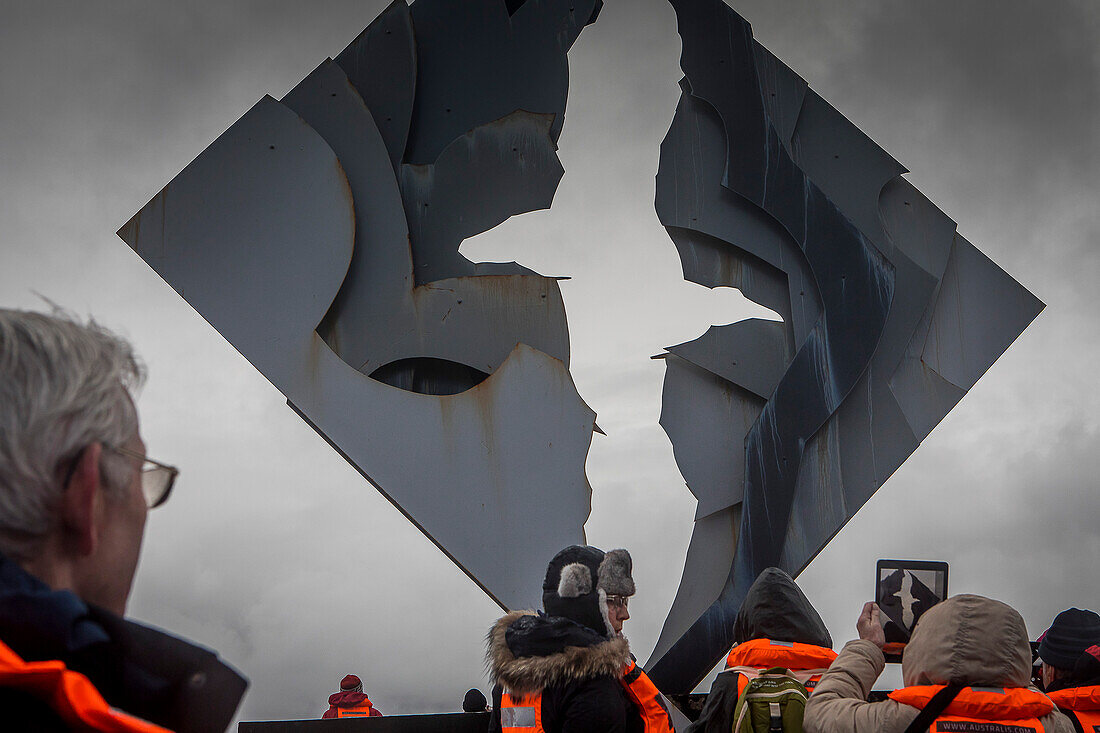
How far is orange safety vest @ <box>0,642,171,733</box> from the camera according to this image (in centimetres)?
70

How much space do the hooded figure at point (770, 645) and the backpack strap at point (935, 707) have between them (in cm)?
67

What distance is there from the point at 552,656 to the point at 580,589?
0.21 metres

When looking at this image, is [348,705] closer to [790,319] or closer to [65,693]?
[790,319]

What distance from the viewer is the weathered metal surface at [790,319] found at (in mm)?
4668

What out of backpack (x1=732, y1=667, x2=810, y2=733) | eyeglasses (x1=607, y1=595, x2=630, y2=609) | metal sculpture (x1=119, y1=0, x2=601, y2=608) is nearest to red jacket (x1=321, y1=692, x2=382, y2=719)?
metal sculpture (x1=119, y1=0, x2=601, y2=608)

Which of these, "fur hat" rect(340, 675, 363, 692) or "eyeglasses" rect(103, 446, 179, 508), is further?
"fur hat" rect(340, 675, 363, 692)

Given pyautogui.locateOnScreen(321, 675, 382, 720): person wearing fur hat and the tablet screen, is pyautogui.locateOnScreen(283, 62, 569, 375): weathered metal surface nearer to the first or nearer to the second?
pyautogui.locateOnScreen(321, 675, 382, 720): person wearing fur hat

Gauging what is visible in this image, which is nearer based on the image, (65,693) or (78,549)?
(65,693)

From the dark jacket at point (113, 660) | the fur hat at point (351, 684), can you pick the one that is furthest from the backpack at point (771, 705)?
the fur hat at point (351, 684)

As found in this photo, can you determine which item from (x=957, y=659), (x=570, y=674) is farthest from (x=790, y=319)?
(x=957, y=659)

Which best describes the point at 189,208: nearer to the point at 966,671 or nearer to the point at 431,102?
the point at 431,102

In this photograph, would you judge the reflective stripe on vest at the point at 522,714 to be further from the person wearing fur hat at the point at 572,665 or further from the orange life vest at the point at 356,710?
the orange life vest at the point at 356,710

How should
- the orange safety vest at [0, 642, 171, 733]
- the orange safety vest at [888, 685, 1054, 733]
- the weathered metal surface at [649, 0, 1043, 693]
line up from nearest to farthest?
the orange safety vest at [0, 642, 171, 733] → the orange safety vest at [888, 685, 1054, 733] → the weathered metal surface at [649, 0, 1043, 693]

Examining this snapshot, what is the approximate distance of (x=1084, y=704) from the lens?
2719 mm
